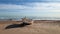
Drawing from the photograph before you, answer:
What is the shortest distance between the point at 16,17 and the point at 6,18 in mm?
656

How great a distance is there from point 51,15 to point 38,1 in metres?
0.99

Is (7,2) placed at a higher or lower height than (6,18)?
higher

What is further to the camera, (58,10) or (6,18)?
(6,18)

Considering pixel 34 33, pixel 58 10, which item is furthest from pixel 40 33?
pixel 58 10

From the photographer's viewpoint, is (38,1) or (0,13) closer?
(38,1)

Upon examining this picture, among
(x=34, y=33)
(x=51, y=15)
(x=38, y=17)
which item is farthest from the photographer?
(x=38, y=17)

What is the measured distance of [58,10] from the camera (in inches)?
294

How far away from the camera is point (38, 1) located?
762cm

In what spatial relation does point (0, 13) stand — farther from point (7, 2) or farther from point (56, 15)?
point (56, 15)

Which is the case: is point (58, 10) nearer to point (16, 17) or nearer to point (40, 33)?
point (16, 17)

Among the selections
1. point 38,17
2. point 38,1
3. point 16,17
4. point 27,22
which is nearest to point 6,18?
point 16,17

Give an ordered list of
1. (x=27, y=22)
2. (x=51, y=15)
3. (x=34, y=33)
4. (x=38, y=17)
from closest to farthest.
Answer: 1. (x=34, y=33)
2. (x=27, y=22)
3. (x=51, y=15)
4. (x=38, y=17)

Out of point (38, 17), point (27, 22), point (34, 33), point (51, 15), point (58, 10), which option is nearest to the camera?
point (34, 33)

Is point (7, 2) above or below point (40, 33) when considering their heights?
above
